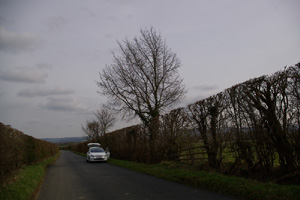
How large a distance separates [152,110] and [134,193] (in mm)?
11776

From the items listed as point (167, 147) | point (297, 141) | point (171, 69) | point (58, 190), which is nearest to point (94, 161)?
point (167, 147)

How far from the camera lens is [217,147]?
9.83 m

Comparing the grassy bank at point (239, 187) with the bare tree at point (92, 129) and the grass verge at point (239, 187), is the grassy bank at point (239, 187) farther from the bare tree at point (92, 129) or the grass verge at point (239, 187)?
the bare tree at point (92, 129)

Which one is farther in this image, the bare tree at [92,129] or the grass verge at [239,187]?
the bare tree at [92,129]

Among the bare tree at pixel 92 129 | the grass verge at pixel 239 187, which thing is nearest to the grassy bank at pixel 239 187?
the grass verge at pixel 239 187

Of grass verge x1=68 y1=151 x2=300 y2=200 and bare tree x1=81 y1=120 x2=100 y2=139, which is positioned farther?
bare tree x1=81 y1=120 x2=100 y2=139

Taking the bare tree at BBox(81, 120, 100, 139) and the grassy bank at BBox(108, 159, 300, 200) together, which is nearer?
the grassy bank at BBox(108, 159, 300, 200)

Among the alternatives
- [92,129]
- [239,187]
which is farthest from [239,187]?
[92,129]

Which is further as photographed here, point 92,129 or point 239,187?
Result: point 92,129

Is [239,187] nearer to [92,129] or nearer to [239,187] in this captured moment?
[239,187]

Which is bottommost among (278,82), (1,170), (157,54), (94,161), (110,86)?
(94,161)

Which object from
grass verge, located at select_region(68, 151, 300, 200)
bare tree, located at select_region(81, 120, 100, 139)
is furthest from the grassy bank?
bare tree, located at select_region(81, 120, 100, 139)

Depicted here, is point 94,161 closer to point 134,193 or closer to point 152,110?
point 152,110

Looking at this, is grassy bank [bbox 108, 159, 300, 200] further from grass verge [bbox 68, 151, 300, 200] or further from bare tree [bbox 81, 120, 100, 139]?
bare tree [bbox 81, 120, 100, 139]
